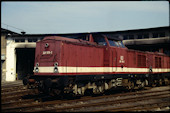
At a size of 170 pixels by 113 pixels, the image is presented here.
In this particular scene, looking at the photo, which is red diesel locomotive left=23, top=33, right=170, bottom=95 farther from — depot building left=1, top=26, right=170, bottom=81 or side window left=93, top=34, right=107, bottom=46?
depot building left=1, top=26, right=170, bottom=81

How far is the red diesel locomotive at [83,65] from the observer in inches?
423

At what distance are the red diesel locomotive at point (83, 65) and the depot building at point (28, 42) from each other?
29.6 feet

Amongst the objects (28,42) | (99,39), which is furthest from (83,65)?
(28,42)

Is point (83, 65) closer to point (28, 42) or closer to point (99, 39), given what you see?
point (99, 39)

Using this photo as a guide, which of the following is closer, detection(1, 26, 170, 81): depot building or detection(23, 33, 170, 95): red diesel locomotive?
detection(23, 33, 170, 95): red diesel locomotive

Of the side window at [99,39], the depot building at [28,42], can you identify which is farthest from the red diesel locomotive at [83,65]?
the depot building at [28,42]

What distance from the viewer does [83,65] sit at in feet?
39.1

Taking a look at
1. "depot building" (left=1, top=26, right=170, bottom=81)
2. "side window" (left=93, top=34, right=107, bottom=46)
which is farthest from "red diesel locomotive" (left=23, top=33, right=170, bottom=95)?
"depot building" (left=1, top=26, right=170, bottom=81)

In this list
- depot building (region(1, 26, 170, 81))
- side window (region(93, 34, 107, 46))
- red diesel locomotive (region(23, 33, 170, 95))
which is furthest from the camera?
depot building (region(1, 26, 170, 81))

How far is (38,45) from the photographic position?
39.0ft

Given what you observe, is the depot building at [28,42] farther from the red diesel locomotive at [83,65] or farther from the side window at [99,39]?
the side window at [99,39]

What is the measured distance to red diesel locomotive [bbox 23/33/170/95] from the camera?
35.2 ft

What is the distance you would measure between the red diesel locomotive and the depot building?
9.02 metres

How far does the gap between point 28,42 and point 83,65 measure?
727 inches
